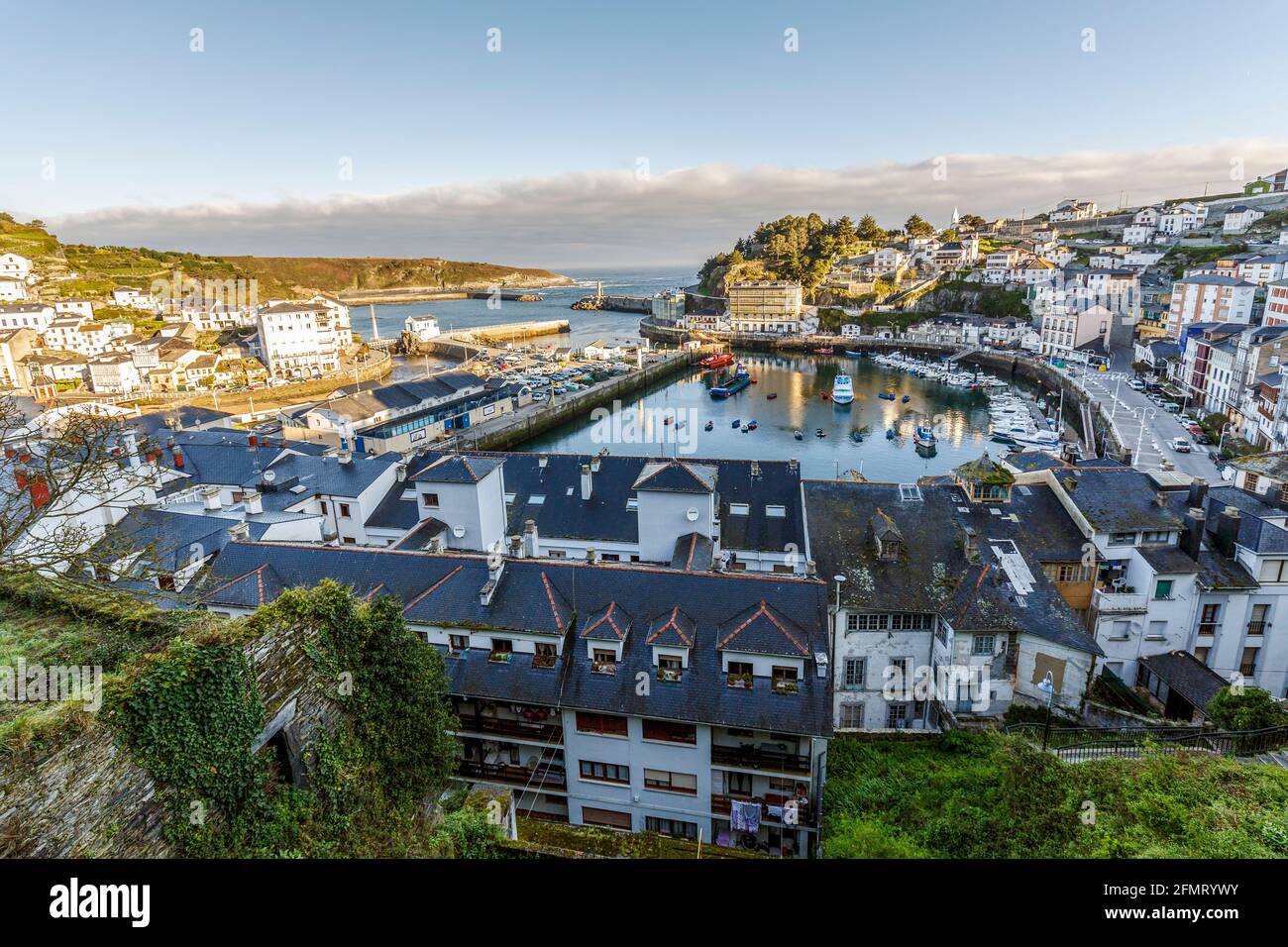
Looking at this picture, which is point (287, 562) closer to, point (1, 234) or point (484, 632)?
point (484, 632)

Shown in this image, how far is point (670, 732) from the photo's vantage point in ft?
47.7

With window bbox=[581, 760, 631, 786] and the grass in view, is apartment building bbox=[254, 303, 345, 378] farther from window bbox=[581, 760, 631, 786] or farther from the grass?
the grass

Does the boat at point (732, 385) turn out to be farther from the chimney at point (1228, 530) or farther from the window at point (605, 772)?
the window at point (605, 772)

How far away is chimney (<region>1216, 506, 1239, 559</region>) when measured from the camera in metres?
20.5

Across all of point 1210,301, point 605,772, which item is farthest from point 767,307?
point 605,772

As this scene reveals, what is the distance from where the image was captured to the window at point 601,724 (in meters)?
14.7

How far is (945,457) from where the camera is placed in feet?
172

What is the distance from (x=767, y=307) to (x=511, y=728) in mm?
114499

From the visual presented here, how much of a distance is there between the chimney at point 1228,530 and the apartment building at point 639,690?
15677 millimetres

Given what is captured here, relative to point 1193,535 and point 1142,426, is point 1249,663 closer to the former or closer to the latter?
point 1193,535
